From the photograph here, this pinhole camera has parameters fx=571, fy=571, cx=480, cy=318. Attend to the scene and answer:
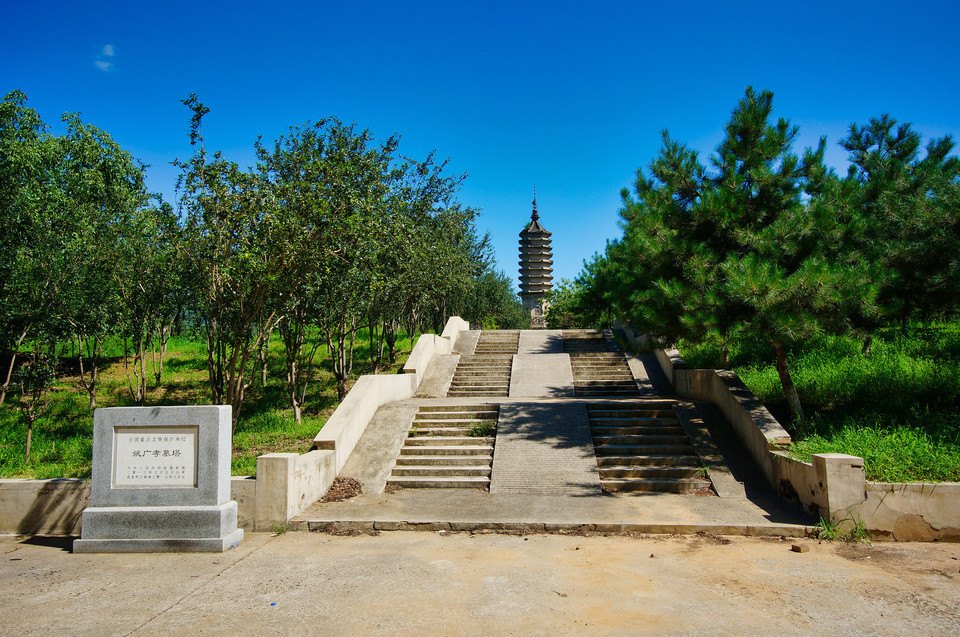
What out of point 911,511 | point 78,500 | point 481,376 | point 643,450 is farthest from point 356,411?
point 911,511

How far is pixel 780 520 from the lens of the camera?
21.4 ft

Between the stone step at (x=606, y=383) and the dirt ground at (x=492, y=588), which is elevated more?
the stone step at (x=606, y=383)

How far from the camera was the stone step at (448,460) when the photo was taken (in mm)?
8945

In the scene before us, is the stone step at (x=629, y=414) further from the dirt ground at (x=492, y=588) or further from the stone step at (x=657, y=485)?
the dirt ground at (x=492, y=588)

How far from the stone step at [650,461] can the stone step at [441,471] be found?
1.81m

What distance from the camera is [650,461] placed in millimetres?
8633

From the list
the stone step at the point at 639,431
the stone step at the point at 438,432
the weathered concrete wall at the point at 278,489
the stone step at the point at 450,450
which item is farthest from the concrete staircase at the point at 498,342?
the weathered concrete wall at the point at 278,489

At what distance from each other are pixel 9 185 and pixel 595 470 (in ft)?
44.3

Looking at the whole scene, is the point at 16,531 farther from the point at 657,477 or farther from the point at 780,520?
the point at 780,520

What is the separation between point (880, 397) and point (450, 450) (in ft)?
21.7

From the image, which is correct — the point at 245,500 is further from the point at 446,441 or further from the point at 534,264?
the point at 534,264

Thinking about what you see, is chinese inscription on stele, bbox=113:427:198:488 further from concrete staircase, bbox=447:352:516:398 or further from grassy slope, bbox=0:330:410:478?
concrete staircase, bbox=447:352:516:398

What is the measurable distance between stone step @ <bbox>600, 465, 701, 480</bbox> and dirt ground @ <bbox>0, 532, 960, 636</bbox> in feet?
6.87

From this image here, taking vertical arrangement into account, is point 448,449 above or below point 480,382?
below
